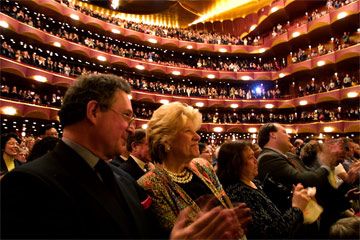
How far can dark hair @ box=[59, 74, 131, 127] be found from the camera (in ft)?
4.34

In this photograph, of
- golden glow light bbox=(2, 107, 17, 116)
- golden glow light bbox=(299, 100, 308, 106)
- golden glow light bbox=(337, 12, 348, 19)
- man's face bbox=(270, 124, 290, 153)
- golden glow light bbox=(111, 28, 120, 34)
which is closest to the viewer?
man's face bbox=(270, 124, 290, 153)

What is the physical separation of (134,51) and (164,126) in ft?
65.8

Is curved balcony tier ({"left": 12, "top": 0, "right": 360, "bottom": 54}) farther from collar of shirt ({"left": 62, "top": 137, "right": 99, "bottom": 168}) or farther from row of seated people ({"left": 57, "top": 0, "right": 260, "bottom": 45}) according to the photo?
collar of shirt ({"left": 62, "top": 137, "right": 99, "bottom": 168})

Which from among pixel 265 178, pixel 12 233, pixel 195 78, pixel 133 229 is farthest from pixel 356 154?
pixel 195 78

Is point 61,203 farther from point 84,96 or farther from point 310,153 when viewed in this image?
point 310,153

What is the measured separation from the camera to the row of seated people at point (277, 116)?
1667cm

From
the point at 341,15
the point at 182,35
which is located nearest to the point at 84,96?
the point at 341,15

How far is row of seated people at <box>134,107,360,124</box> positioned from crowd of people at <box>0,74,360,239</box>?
15782mm

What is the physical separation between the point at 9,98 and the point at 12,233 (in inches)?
538

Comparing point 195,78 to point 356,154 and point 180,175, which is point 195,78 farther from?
point 180,175

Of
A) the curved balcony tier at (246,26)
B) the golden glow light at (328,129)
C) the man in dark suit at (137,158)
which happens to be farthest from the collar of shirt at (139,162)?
the golden glow light at (328,129)

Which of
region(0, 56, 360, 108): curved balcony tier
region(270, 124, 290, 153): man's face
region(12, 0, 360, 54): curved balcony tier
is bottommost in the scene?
region(270, 124, 290, 153): man's face

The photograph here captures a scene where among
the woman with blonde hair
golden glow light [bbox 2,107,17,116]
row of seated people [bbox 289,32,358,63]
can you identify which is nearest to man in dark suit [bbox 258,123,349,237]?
the woman with blonde hair

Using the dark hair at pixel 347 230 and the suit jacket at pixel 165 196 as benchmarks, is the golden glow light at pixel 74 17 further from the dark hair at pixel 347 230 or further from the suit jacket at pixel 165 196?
the dark hair at pixel 347 230
